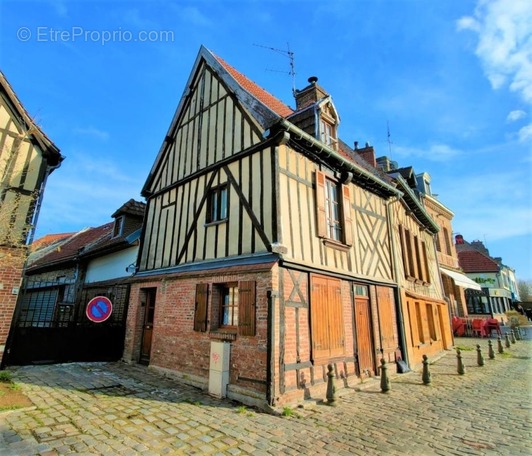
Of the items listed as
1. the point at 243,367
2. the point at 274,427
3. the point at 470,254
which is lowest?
the point at 274,427

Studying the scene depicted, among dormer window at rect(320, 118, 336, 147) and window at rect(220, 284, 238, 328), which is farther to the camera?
dormer window at rect(320, 118, 336, 147)

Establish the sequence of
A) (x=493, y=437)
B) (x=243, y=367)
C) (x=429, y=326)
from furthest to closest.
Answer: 1. (x=429, y=326)
2. (x=243, y=367)
3. (x=493, y=437)

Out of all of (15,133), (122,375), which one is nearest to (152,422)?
(122,375)

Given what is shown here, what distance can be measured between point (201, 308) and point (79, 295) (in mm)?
8787

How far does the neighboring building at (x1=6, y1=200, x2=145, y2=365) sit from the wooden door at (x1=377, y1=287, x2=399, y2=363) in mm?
8048

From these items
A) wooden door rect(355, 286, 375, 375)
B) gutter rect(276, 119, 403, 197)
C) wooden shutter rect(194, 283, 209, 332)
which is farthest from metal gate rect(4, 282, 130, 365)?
gutter rect(276, 119, 403, 197)

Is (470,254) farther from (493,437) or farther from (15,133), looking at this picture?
(15,133)

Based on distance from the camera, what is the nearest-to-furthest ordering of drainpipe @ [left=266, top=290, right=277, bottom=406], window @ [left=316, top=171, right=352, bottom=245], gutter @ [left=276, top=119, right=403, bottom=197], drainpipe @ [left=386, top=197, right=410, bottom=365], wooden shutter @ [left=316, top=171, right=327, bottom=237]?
drainpipe @ [left=266, top=290, right=277, bottom=406]
gutter @ [left=276, top=119, right=403, bottom=197]
wooden shutter @ [left=316, top=171, right=327, bottom=237]
window @ [left=316, top=171, right=352, bottom=245]
drainpipe @ [left=386, top=197, right=410, bottom=365]

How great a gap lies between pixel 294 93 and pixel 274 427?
10.1 metres

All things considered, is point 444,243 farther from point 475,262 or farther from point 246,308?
point 246,308

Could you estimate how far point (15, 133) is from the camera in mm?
7836

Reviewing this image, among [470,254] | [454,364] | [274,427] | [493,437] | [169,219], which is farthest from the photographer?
[470,254]

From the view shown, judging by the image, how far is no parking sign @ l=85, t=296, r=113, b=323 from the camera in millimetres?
8484

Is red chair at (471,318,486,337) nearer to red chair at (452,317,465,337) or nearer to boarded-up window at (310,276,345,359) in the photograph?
red chair at (452,317,465,337)
